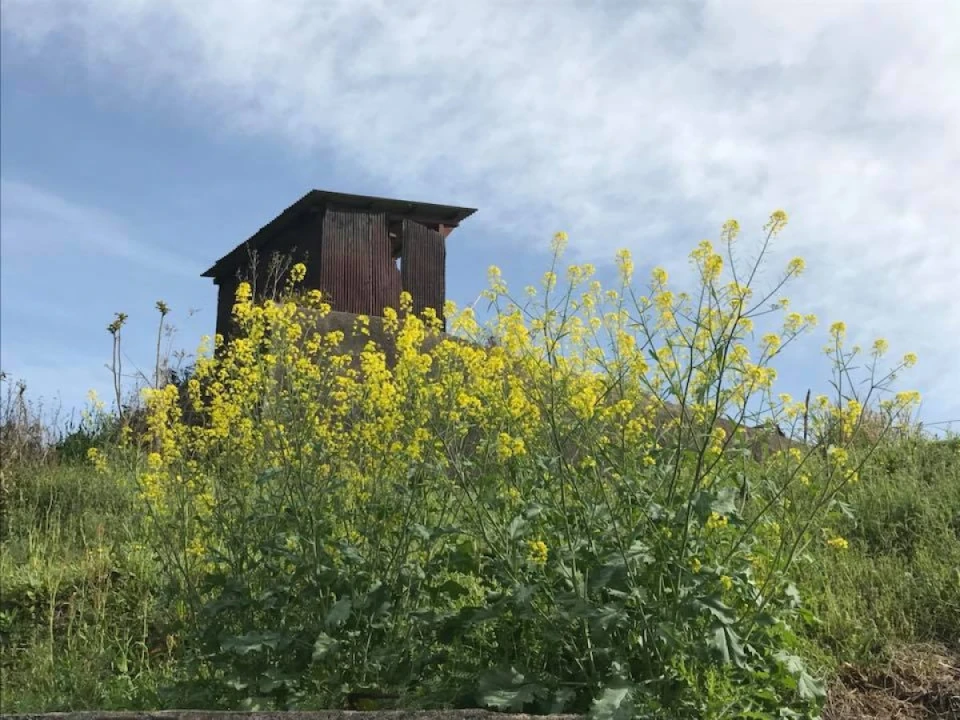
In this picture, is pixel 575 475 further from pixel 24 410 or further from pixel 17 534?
pixel 24 410

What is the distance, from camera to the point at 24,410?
1105cm

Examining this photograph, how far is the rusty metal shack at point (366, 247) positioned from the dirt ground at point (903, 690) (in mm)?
15765

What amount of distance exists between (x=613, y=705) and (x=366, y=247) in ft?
59.3

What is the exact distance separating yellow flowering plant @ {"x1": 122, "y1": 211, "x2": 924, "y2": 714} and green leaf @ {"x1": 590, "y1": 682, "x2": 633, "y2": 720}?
0.02 meters

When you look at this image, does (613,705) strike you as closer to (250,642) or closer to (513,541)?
(513,541)

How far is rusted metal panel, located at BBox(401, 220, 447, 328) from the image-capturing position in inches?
817

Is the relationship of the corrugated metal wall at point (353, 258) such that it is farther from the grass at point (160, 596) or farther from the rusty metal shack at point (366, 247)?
the grass at point (160, 596)

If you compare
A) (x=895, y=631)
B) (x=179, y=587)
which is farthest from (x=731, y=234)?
(x=179, y=587)

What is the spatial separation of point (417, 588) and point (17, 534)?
530 cm

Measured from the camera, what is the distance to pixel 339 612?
3357 millimetres

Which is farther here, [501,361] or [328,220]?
[328,220]

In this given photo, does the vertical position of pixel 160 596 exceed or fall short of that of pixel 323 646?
it exceeds it

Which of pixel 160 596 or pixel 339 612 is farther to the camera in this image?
pixel 160 596

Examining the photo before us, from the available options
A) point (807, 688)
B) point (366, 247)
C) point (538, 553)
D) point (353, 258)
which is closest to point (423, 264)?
point (366, 247)
